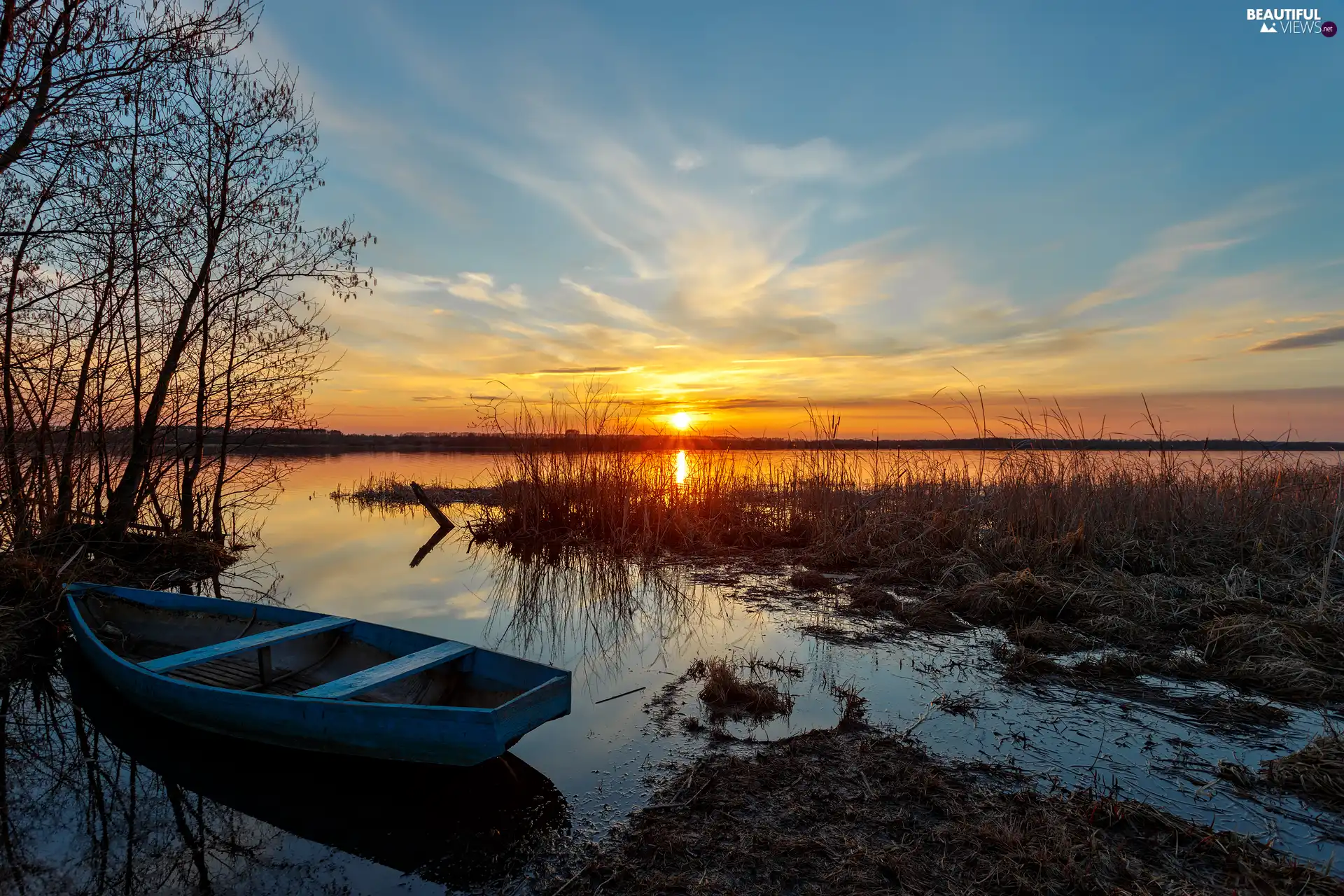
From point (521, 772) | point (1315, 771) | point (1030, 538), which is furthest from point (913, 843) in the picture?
point (1030, 538)

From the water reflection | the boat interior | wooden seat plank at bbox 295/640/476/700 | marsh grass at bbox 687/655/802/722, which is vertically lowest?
the water reflection

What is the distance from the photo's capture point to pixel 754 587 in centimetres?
732

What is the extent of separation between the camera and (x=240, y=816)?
2.97 m

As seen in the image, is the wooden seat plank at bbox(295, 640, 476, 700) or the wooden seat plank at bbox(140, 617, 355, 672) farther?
the wooden seat plank at bbox(140, 617, 355, 672)

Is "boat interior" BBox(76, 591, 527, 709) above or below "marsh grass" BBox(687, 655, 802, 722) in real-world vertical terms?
above

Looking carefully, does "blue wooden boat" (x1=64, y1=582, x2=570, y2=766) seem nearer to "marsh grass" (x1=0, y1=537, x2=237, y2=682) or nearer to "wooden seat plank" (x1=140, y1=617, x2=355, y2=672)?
"wooden seat plank" (x1=140, y1=617, x2=355, y2=672)

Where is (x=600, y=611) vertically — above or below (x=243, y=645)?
below

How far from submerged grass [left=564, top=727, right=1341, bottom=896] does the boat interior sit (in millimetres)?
1250

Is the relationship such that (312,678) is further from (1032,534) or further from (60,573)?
(1032,534)

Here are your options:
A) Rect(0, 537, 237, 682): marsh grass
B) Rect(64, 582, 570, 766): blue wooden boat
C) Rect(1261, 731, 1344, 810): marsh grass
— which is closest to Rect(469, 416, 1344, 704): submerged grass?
Rect(1261, 731, 1344, 810): marsh grass

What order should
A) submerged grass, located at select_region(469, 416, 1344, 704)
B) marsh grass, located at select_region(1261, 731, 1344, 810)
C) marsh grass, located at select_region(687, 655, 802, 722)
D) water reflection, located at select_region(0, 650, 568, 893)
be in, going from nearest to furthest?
water reflection, located at select_region(0, 650, 568, 893)
marsh grass, located at select_region(1261, 731, 1344, 810)
marsh grass, located at select_region(687, 655, 802, 722)
submerged grass, located at select_region(469, 416, 1344, 704)

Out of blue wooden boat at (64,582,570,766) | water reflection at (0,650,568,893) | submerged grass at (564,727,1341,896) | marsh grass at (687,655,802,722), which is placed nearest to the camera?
submerged grass at (564,727,1341,896)

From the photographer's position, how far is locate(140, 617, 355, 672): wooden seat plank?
12.3ft

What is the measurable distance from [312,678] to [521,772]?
192cm
